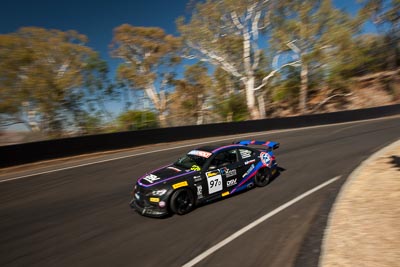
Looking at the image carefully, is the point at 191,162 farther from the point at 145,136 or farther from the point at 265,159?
the point at 145,136

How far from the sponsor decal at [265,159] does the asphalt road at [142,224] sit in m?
0.68

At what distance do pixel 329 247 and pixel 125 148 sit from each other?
13643 mm

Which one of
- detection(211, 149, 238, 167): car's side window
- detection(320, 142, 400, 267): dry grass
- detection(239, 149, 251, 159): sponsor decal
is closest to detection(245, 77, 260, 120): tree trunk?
detection(320, 142, 400, 267): dry grass

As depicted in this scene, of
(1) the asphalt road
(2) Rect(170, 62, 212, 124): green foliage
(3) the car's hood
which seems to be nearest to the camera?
(1) the asphalt road

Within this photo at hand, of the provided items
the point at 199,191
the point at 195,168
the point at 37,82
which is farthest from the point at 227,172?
the point at 37,82

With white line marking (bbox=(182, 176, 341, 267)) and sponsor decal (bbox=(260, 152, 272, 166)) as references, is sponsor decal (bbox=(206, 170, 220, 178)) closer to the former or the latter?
white line marking (bbox=(182, 176, 341, 267))

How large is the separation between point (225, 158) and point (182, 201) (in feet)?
6.13

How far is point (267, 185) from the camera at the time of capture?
9844mm

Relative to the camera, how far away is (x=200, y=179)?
8.15 m

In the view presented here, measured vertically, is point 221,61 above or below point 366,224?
above

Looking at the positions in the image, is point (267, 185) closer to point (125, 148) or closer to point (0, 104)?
point (125, 148)

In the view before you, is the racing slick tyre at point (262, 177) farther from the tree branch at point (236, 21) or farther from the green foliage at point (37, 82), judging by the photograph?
the tree branch at point (236, 21)

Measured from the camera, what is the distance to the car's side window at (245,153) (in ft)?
31.0

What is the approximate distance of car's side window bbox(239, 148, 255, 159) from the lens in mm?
9440
